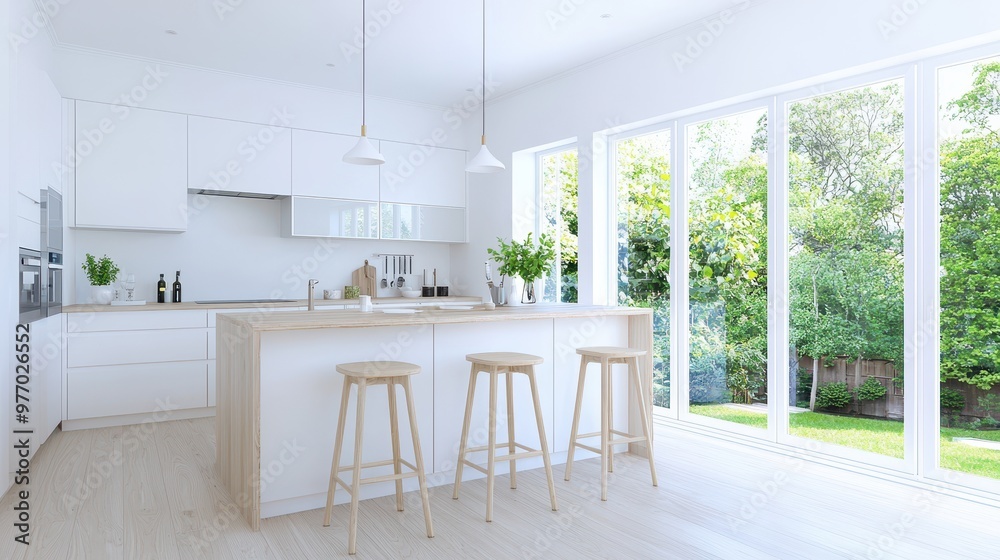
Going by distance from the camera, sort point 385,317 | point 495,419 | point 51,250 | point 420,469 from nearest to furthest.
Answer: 1. point 420,469
2. point 495,419
3. point 385,317
4. point 51,250

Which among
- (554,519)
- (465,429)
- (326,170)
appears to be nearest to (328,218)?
(326,170)

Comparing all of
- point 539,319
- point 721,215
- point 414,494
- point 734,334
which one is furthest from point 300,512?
point 721,215

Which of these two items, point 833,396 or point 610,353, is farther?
point 833,396

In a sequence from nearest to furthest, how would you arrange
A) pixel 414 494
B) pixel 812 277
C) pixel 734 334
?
pixel 414 494 < pixel 812 277 < pixel 734 334

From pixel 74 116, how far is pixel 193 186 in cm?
91

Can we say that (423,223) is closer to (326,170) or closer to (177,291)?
(326,170)

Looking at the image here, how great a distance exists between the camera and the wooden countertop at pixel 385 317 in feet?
9.43

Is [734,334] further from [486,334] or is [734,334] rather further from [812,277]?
[486,334]

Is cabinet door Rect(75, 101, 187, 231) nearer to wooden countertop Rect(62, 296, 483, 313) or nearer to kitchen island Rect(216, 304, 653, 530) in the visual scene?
wooden countertop Rect(62, 296, 483, 313)

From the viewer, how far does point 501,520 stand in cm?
296

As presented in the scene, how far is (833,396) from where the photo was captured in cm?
389

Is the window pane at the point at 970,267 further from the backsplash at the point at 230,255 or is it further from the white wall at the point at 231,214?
the backsplash at the point at 230,255

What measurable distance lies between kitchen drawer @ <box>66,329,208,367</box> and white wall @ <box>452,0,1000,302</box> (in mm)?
2687

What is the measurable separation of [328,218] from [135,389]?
6.73 feet
